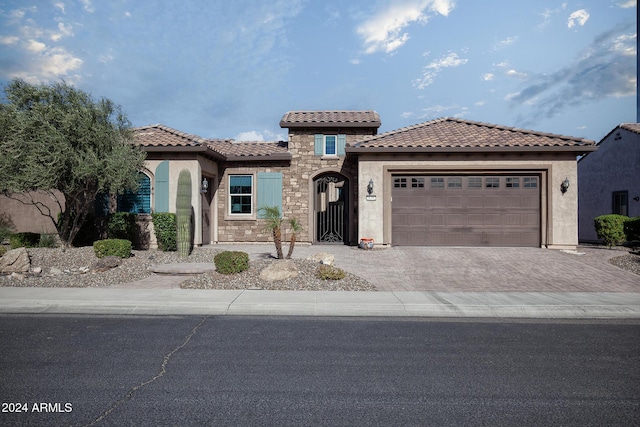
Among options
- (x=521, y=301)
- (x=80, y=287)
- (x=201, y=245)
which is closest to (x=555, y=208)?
(x=521, y=301)

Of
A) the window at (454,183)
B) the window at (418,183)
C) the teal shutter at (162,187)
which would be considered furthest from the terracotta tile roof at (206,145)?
the window at (454,183)

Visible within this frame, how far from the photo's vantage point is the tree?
11.2 meters

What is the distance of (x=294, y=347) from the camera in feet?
17.6

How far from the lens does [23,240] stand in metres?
13.3

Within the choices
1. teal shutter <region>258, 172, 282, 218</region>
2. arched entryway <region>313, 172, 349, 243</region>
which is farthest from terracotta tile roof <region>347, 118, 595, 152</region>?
teal shutter <region>258, 172, 282, 218</region>

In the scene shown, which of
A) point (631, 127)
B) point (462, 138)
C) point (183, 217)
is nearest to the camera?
point (183, 217)

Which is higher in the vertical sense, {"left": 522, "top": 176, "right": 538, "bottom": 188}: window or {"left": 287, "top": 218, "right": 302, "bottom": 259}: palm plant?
{"left": 522, "top": 176, "right": 538, "bottom": 188}: window

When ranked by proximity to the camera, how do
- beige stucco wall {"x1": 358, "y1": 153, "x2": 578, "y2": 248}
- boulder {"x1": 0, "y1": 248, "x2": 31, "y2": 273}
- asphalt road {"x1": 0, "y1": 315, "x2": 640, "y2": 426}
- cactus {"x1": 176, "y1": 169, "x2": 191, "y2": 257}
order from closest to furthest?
asphalt road {"x1": 0, "y1": 315, "x2": 640, "y2": 426} → boulder {"x1": 0, "y1": 248, "x2": 31, "y2": 273} → cactus {"x1": 176, "y1": 169, "x2": 191, "y2": 257} → beige stucco wall {"x1": 358, "y1": 153, "x2": 578, "y2": 248}

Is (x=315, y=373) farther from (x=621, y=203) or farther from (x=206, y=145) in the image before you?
(x=621, y=203)

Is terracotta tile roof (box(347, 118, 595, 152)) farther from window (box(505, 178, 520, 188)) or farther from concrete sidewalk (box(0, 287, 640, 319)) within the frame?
concrete sidewalk (box(0, 287, 640, 319))

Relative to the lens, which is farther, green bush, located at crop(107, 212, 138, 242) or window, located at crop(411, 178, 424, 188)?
window, located at crop(411, 178, 424, 188)

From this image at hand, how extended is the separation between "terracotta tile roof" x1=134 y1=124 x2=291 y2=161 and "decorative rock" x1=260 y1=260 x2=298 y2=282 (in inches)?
280

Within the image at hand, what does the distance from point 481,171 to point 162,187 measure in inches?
491

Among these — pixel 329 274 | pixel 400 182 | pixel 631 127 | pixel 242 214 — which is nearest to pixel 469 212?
pixel 400 182
